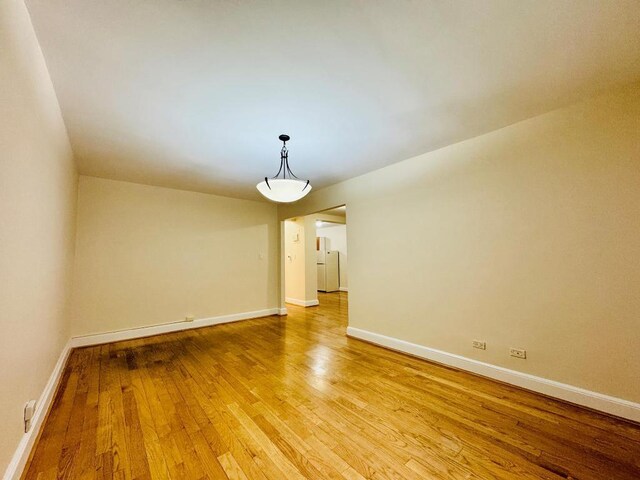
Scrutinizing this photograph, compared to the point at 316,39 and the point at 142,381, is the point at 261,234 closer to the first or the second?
the point at 142,381

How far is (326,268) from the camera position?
8914mm

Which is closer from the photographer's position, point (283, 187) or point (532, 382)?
point (532, 382)

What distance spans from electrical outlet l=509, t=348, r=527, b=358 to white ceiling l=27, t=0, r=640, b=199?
7.11 ft

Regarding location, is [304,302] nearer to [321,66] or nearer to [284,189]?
[284,189]

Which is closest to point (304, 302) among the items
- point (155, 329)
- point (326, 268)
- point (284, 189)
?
point (326, 268)

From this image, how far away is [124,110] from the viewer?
2.11m

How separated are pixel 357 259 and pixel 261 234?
251 cm

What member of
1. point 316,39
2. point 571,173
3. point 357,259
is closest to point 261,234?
point 357,259

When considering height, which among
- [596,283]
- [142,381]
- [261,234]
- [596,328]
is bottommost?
[142,381]

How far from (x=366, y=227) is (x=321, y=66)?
Result: 7.99ft

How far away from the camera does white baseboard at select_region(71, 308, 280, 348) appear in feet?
11.8

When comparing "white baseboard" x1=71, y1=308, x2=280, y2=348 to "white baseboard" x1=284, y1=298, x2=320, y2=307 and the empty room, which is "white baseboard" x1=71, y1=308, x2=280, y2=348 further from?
"white baseboard" x1=284, y1=298, x2=320, y2=307

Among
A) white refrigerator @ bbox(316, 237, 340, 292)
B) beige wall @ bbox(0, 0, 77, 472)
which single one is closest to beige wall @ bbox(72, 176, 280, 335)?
beige wall @ bbox(0, 0, 77, 472)

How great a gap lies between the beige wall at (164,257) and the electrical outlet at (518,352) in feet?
14.1
